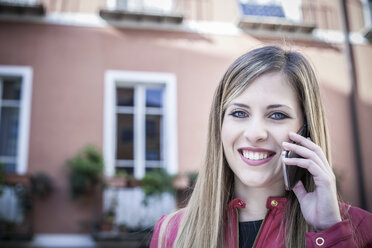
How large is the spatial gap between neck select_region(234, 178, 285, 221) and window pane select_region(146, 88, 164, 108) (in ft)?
22.0

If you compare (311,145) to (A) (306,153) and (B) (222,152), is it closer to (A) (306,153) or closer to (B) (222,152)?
(A) (306,153)

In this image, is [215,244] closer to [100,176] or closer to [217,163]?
[217,163]

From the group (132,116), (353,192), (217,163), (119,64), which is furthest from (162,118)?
(217,163)

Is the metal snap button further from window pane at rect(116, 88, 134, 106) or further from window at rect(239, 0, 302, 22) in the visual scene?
window at rect(239, 0, 302, 22)

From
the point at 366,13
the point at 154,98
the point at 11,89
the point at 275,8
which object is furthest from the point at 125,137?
the point at 366,13

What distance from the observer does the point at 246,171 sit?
5.74 feet

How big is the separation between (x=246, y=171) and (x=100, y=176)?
6.21 metres

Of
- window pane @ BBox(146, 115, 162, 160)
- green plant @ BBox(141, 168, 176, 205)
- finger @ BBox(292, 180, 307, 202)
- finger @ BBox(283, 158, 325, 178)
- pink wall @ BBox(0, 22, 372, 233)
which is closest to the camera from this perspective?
finger @ BBox(283, 158, 325, 178)

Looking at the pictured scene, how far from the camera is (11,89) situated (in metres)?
8.16

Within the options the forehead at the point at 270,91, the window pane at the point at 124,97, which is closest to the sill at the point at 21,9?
the window pane at the point at 124,97

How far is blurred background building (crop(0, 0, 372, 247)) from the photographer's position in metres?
7.73

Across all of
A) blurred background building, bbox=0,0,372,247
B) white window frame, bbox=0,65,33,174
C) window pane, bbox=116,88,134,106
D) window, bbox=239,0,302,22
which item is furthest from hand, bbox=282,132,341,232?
window, bbox=239,0,302,22

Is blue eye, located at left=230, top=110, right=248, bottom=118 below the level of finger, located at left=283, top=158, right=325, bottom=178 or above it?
above

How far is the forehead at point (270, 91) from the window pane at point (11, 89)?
707 cm
